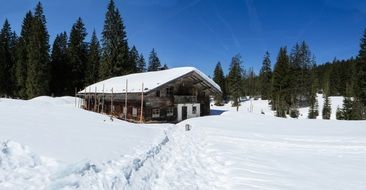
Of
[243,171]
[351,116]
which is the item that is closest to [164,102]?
[243,171]

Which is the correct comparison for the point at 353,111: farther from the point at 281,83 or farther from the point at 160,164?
the point at 160,164

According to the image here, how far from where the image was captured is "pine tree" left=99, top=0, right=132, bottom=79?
187 feet

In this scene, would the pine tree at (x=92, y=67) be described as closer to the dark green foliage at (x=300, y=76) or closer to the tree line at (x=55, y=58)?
the tree line at (x=55, y=58)

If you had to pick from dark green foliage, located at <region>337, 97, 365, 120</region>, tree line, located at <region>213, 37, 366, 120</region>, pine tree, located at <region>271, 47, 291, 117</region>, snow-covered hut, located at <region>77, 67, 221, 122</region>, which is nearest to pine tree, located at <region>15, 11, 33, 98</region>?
snow-covered hut, located at <region>77, 67, 221, 122</region>

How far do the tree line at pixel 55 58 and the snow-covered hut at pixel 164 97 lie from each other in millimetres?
16161

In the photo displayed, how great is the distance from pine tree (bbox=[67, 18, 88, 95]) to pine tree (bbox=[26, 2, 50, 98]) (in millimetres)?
7889

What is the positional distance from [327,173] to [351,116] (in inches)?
1842

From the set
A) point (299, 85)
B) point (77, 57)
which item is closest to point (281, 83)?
point (299, 85)

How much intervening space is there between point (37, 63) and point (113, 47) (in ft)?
47.4

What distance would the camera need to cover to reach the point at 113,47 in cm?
5775

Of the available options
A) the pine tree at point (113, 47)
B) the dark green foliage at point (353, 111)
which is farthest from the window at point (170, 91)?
the dark green foliage at point (353, 111)

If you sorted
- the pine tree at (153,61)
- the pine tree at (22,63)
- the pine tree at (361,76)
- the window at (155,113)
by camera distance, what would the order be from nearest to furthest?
the window at (155,113) → the pine tree at (361,76) → the pine tree at (22,63) → the pine tree at (153,61)

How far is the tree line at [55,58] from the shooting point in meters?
52.6

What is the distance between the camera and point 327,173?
34.1 feet
